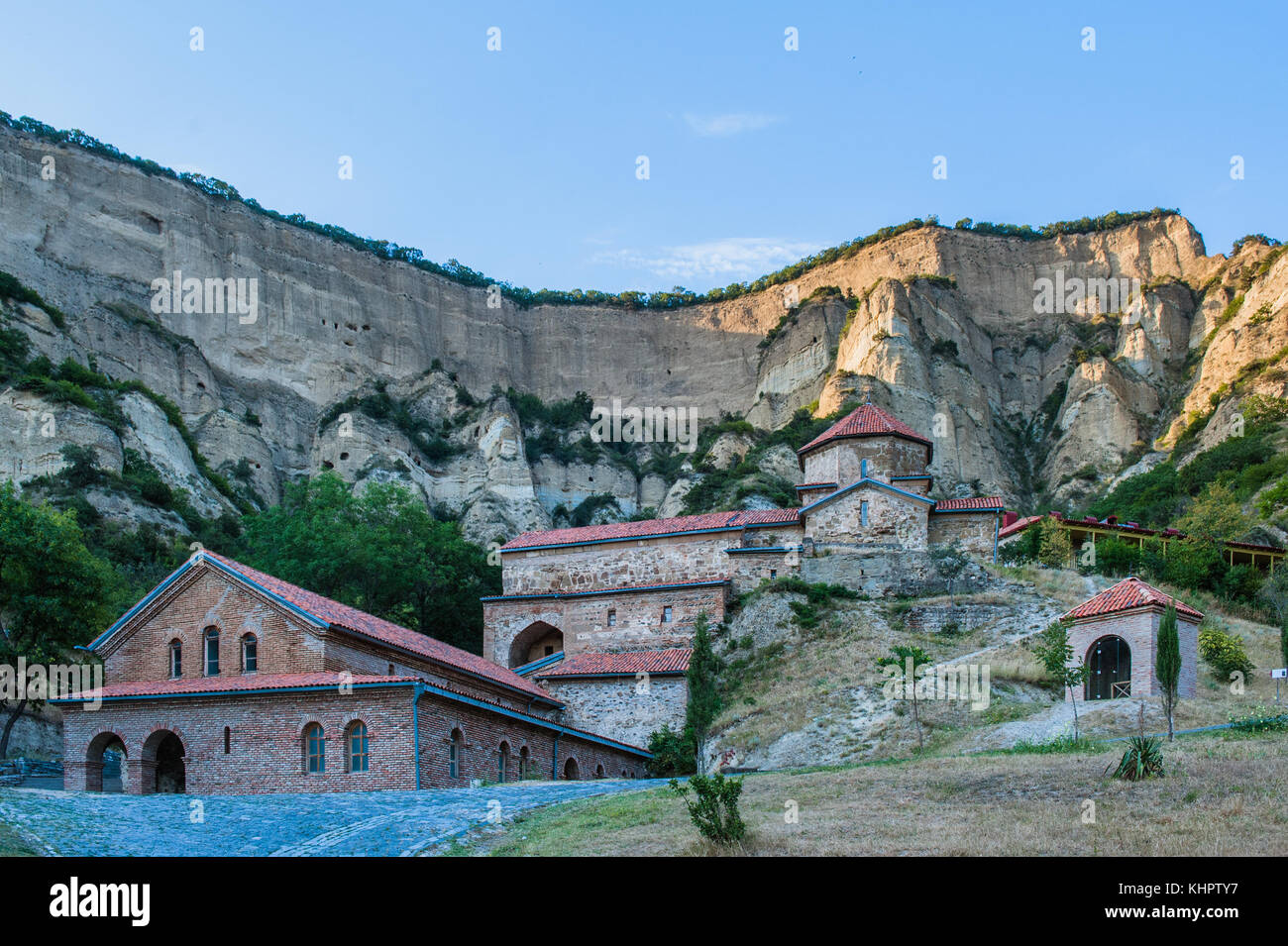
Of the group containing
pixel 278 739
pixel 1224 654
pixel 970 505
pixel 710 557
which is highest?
pixel 970 505

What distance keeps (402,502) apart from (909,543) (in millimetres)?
22346

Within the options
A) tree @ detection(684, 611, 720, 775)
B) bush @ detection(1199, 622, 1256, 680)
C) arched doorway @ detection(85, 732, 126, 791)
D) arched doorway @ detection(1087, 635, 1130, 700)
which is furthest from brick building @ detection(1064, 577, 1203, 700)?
arched doorway @ detection(85, 732, 126, 791)

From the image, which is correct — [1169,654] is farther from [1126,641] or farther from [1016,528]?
[1016,528]

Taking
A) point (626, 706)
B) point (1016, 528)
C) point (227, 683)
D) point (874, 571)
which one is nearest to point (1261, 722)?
point (626, 706)

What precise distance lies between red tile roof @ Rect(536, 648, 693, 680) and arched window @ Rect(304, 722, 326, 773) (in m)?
12.6

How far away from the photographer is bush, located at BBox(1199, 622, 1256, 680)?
3144 centimetres

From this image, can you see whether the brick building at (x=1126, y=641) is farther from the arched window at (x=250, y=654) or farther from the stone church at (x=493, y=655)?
the arched window at (x=250, y=654)

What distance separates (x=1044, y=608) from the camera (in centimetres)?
3744

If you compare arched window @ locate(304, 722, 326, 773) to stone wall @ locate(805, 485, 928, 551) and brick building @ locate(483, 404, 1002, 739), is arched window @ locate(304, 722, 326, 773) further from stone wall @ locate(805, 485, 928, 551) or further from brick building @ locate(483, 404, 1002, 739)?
stone wall @ locate(805, 485, 928, 551)

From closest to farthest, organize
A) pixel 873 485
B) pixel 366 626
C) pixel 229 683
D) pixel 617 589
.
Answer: pixel 229 683, pixel 366 626, pixel 617 589, pixel 873 485

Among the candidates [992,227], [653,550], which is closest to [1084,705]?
[653,550]

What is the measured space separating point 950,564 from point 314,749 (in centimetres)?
2241

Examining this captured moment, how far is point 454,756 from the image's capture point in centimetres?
2661
